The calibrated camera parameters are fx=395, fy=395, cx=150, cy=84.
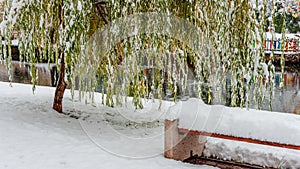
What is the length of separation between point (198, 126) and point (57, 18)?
6.52 ft

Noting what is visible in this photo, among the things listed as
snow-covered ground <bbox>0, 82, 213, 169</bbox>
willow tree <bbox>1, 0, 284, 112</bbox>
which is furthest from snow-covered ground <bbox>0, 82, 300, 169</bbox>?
willow tree <bbox>1, 0, 284, 112</bbox>

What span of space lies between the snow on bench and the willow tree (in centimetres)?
19

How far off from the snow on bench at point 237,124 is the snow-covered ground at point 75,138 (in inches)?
16.1

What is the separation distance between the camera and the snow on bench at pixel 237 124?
333cm

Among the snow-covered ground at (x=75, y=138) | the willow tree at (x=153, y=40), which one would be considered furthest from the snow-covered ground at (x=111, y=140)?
the willow tree at (x=153, y=40)

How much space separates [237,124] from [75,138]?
5.72 feet

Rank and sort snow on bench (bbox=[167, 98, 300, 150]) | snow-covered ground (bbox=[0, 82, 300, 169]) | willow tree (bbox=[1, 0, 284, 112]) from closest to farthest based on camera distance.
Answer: snow on bench (bbox=[167, 98, 300, 150]) < snow-covered ground (bbox=[0, 82, 300, 169]) < willow tree (bbox=[1, 0, 284, 112])

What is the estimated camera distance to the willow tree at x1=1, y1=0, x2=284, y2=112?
3701 millimetres

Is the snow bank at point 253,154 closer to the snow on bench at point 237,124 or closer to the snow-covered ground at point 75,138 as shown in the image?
the snow on bench at point 237,124

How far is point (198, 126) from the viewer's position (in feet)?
12.0

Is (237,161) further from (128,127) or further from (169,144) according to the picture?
(128,127)

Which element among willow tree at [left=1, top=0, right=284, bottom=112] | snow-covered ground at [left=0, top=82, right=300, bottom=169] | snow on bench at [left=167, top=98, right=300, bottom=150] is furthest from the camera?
willow tree at [left=1, top=0, right=284, bottom=112]

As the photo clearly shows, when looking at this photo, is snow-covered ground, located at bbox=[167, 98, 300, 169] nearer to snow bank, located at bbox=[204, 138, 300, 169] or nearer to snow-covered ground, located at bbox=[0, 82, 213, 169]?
snow bank, located at bbox=[204, 138, 300, 169]

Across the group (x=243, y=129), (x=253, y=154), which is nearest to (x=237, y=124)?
(x=243, y=129)
